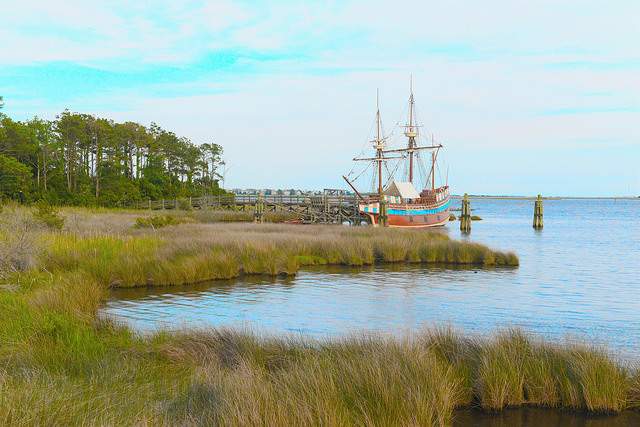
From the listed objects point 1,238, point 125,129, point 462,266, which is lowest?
point 462,266

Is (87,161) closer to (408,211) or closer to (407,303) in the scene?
(408,211)

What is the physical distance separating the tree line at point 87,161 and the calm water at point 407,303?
34.8 metres

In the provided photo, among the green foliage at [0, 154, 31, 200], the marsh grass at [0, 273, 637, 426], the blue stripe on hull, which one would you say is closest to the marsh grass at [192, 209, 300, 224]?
the blue stripe on hull

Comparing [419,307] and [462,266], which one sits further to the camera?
[462,266]

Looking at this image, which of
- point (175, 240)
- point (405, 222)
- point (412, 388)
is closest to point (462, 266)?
point (175, 240)

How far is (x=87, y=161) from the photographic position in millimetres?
63062

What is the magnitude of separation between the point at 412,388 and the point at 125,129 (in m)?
64.7

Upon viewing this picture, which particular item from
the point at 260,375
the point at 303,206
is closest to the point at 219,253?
the point at 260,375

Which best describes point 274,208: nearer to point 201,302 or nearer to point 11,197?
point 11,197

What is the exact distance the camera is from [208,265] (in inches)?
841

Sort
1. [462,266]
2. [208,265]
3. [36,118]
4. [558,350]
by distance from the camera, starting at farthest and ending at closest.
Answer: [36,118]
[462,266]
[208,265]
[558,350]

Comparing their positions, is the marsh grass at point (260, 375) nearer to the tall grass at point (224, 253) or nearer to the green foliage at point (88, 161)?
the tall grass at point (224, 253)

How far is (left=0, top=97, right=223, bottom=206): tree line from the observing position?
2012 inches

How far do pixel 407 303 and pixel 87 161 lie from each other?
178ft
